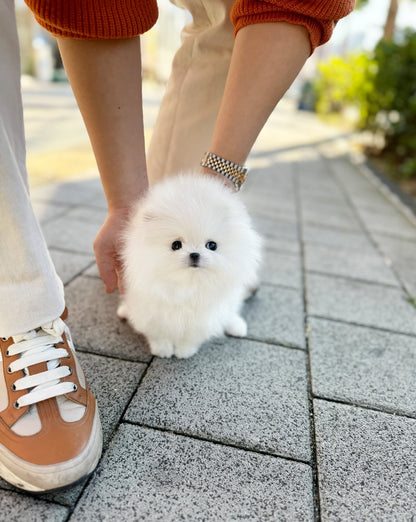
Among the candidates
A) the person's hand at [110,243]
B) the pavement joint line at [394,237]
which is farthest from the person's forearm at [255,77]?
the pavement joint line at [394,237]

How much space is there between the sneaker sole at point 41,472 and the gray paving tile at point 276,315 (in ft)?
2.71

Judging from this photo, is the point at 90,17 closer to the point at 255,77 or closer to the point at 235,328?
the point at 255,77

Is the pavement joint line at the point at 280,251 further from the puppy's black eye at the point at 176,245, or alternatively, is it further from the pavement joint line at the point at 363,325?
the puppy's black eye at the point at 176,245

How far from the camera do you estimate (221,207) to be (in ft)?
3.99

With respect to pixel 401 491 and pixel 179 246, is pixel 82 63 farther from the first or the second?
pixel 401 491

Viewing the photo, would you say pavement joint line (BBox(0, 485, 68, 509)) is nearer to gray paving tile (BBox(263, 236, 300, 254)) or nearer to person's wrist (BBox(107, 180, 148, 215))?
person's wrist (BBox(107, 180, 148, 215))

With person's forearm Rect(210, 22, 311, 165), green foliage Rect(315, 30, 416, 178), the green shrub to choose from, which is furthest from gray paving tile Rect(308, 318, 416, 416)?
the green shrub

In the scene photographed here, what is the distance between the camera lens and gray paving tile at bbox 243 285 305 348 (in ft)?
5.24

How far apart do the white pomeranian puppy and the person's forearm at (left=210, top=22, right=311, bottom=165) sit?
15 cm

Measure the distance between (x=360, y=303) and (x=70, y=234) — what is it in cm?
163

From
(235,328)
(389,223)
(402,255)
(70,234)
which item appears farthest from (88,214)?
(389,223)

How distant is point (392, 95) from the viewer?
238 inches

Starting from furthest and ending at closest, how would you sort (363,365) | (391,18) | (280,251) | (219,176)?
1. (391,18)
2. (280,251)
3. (363,365)
4. (219,176)

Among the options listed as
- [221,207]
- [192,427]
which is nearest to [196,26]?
[221,207]
